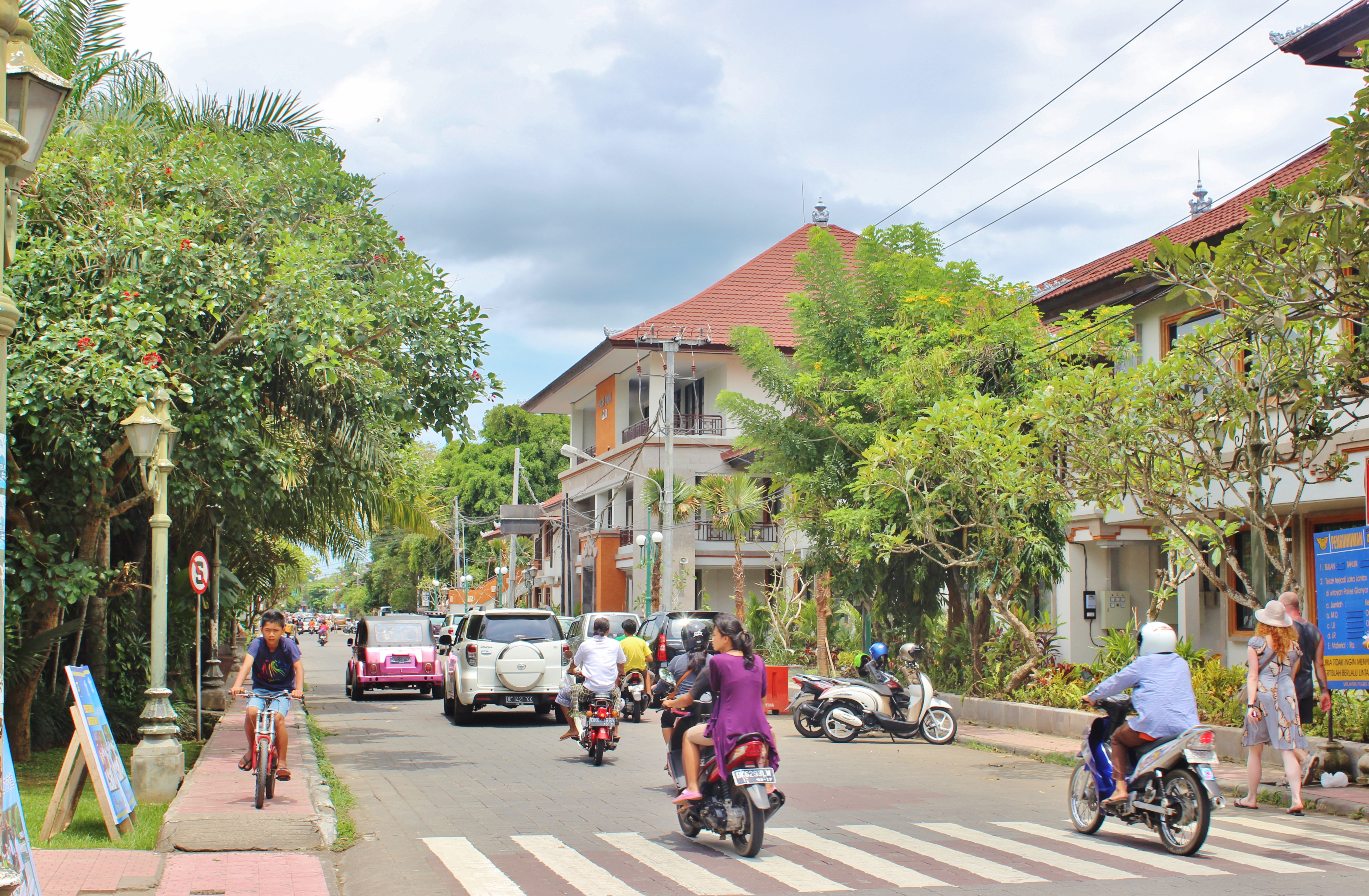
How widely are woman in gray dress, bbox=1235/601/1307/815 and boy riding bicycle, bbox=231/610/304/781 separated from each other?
8413 millimetres

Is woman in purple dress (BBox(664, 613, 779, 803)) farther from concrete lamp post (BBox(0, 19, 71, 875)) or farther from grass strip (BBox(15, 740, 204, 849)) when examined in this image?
concrete lamp post (BBox(0, 19, 71, 875))

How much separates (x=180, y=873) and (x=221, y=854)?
632mm

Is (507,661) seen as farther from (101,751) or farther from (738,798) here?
(738,798)

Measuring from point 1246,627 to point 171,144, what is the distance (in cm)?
1753

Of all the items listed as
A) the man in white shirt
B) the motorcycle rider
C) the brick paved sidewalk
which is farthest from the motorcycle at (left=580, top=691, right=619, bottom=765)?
the motorcycle rider

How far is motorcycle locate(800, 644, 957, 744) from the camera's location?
16.9m

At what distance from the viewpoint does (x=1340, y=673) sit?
11.8 m

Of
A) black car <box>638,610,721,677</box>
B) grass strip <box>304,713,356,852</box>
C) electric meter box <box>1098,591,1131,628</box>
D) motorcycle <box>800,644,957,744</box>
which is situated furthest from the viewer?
electric meter box <box>1098,591,1131,628</box>

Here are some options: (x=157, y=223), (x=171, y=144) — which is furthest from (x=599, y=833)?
(x=171, y=144)

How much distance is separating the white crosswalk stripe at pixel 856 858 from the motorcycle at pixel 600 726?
15.5ft

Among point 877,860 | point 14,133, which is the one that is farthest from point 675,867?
point 14,133

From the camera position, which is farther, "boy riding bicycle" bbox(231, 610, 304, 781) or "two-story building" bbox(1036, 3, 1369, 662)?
"two-story building" bbox(1036, 3, 1369, 662)

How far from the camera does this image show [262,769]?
32.8ft

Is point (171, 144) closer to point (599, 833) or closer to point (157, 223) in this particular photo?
point (157, 223)
